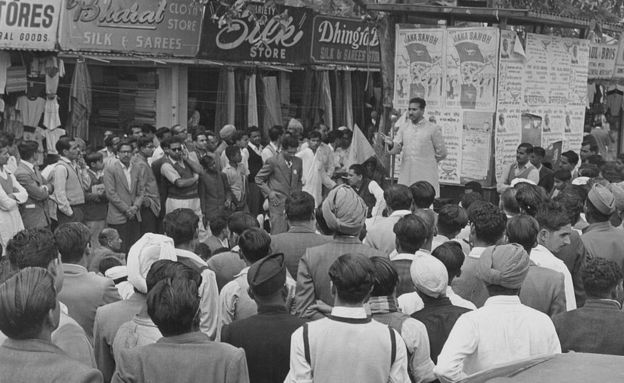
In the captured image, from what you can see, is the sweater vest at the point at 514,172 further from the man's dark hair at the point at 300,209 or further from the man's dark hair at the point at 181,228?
the man's dark hair at the point at 181,228

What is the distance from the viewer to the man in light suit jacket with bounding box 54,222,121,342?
6438 mm

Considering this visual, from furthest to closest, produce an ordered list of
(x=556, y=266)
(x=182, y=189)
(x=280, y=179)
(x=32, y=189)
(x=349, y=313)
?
(x=280, y=179) → (x=182, y=189) → (x=32, y=189) → (x=556, y=266) → (x=349, y=313)

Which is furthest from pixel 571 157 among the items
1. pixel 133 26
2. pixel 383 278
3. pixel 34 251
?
pixel 34 251

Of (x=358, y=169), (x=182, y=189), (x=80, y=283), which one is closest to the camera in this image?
(x=80, y=283)

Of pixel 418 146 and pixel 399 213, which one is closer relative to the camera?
pixel 399 213

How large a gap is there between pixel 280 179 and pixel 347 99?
7767 millimetres

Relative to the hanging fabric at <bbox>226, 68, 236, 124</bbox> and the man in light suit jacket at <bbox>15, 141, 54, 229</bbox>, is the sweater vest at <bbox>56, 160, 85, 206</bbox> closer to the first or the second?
the man in light suit jacket at <bbox>15, 141, 54, 229</bbox>

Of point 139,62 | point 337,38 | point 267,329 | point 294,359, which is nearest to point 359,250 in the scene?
point 267,329

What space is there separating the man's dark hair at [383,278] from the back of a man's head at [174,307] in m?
1.17

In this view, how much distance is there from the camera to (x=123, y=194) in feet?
45.5

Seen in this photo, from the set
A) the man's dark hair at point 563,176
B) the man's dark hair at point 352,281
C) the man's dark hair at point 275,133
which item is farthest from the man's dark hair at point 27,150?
the man's dark hair at point 352,281

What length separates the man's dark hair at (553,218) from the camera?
794 centimetres

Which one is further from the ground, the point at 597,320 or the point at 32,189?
the point at 597,320

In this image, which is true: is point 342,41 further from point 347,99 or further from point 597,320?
point 597,320
